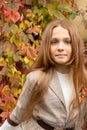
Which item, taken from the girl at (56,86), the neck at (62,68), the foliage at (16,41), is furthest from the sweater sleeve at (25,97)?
the foliage at (16,41)

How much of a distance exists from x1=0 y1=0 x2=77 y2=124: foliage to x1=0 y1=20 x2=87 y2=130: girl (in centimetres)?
76

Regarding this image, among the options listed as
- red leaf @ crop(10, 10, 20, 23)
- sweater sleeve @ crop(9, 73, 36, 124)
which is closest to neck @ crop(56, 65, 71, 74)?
sweater sleeve @ crop(9, 73, 36, 124)

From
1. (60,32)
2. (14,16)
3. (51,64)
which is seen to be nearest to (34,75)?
(51,64)

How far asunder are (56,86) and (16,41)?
40.4 inches

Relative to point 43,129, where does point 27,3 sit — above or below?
above

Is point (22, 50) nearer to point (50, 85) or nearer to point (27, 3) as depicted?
point (27, 3)

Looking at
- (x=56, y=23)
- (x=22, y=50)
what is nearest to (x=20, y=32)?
(x=22, y=50)

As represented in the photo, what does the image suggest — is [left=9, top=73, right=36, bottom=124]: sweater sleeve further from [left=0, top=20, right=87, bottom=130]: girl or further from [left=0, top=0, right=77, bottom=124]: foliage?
[left=0, top=0, right=77, bottom=124]: foliage

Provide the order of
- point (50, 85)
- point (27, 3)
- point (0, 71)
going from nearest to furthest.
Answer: point (50, 85) < point (0, 71) < point (27, 3)

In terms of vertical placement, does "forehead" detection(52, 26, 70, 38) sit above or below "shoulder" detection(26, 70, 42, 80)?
above

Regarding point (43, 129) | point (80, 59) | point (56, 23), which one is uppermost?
point (56, 23)

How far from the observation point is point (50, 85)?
215cm

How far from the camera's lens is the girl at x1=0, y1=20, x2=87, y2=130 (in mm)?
2139

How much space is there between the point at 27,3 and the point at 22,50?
0.37m
